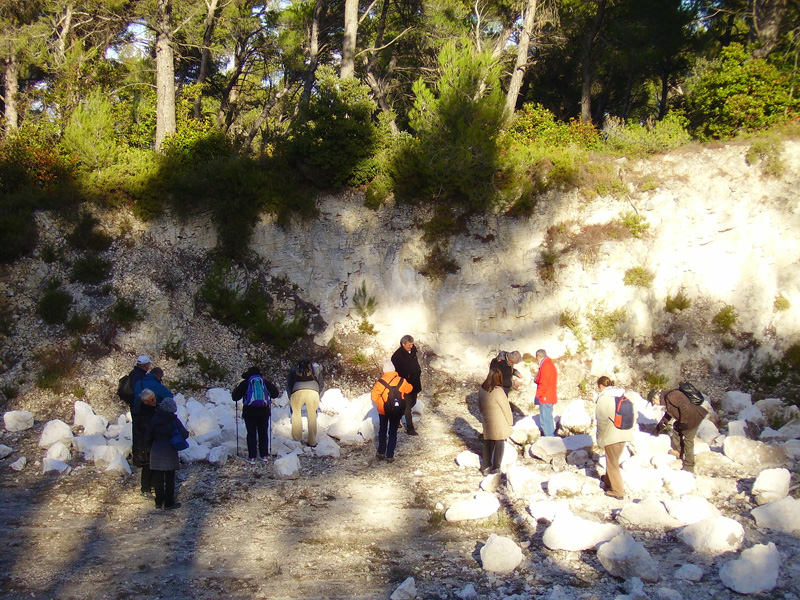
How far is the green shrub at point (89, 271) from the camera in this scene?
1388cm

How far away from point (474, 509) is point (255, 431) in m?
3.69

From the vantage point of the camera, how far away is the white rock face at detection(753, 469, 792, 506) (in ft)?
23.1

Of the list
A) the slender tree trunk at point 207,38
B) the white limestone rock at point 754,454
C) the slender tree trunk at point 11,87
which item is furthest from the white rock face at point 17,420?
the slender tree trunk at point 207,38

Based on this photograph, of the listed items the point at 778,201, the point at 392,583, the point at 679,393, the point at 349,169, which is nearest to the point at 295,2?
the point at 349,169

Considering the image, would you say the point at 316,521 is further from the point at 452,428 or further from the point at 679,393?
the point at 679,393

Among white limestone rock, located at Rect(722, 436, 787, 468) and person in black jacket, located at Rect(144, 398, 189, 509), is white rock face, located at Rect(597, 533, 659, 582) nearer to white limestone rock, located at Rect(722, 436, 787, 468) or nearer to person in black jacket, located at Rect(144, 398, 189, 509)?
white limestone rock, located at Rect(722, 436, 787, 468)

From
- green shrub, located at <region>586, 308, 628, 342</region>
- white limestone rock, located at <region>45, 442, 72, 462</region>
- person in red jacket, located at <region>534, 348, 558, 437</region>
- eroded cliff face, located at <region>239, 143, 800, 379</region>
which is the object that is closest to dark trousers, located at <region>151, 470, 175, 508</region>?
white limestone rock, located at <region>45, 442, 72, 462</region>

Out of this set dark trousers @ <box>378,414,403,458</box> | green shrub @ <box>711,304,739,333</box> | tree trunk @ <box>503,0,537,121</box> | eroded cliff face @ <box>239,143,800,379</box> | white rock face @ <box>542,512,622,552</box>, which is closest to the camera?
white rock face @ <box>542,512,622,552</box>

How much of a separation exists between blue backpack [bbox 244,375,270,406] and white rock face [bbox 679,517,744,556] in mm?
5704

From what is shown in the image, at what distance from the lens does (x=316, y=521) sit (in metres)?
6.95

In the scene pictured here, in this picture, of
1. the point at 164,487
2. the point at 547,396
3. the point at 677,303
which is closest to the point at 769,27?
the point at 677,303

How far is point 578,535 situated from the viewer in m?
5.98

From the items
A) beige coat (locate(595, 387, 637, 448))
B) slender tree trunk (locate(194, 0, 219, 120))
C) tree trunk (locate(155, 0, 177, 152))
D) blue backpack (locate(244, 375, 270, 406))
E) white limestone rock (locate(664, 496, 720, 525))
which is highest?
slender tree trunk (locate(194, 0, 219, 120))

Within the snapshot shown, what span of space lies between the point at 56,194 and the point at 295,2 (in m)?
12.9
